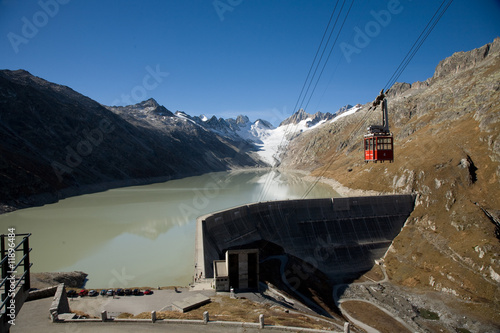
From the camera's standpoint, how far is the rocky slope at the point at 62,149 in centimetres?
6109

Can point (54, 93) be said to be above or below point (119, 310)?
above

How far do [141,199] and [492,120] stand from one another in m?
67.2

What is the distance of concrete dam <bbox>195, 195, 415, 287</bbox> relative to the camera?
32938 mm

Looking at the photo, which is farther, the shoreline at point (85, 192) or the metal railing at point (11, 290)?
the shoreline at point (85, 192)

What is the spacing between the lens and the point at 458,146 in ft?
173

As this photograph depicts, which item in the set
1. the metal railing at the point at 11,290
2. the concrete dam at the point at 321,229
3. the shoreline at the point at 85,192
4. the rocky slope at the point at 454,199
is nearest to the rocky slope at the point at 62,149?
the shoreline at the point at 85,192

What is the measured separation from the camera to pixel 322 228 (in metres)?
39.7

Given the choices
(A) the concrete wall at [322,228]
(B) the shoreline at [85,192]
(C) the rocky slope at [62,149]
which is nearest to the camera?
(A) the concrete wall at [322,228]

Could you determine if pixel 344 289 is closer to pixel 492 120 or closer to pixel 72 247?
pixel 72 247

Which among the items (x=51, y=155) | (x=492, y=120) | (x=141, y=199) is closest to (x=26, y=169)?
(x=51, y=155)

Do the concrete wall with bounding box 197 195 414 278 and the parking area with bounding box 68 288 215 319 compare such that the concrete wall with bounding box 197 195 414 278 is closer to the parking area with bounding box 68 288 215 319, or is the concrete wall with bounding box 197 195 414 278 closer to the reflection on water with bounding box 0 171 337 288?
the reflection on water with bounding box 0 171 337 288

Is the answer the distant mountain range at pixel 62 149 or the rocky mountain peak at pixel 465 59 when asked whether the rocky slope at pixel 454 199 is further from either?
the distant mountain range at pixel 62 149

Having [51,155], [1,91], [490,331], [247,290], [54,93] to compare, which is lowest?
[490,331]

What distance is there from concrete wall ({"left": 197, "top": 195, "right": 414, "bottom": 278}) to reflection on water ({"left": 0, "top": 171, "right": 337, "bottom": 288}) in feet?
16.8
